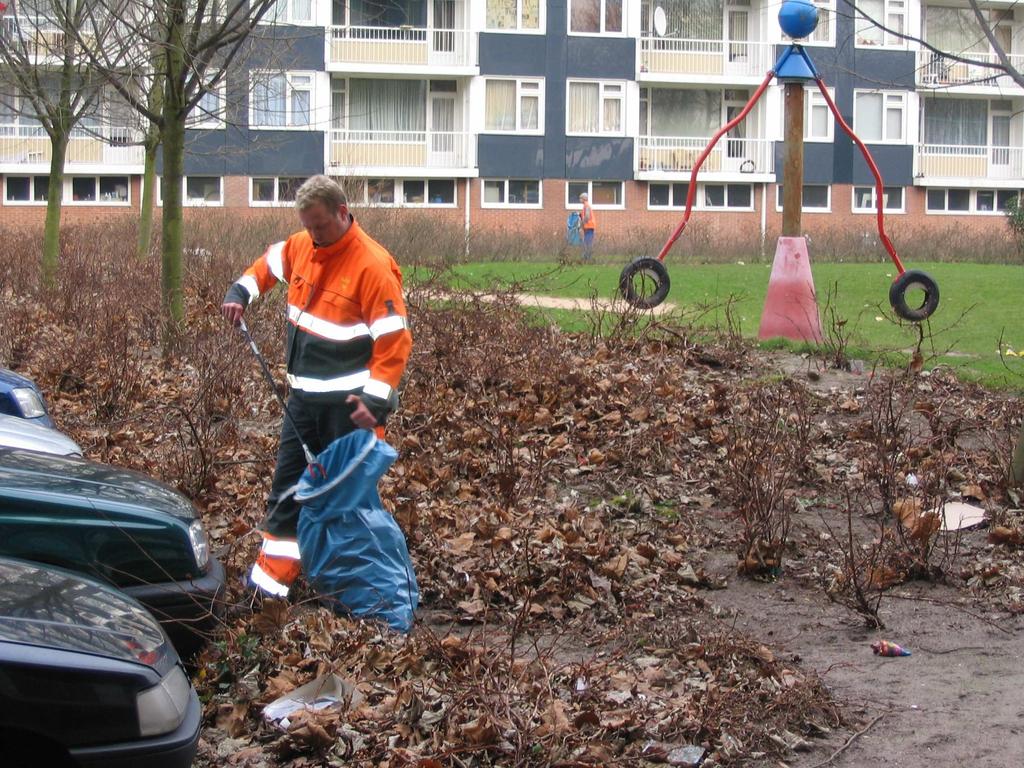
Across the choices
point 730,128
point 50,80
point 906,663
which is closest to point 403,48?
point 50,80

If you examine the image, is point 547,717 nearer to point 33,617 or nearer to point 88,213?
point 33,617

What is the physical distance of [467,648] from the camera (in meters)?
4.90

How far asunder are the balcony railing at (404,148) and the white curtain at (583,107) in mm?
3423

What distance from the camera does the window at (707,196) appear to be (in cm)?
4350

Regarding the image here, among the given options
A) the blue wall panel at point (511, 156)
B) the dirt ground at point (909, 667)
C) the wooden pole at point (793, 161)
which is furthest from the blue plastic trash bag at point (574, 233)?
the dirt ground at point (909, 667)

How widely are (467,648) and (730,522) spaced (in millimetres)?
3164

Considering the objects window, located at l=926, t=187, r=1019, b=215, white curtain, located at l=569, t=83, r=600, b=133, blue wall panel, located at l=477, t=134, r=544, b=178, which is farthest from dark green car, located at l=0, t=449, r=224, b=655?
window, located at l=926, t=187, r=1019, b=215

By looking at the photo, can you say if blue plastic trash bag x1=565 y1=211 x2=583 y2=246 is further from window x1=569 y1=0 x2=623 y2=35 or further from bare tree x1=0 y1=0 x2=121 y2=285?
bare tree x1=0 y1=0 x2=121 y2=285

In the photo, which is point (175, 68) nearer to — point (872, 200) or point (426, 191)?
point (426, 191)

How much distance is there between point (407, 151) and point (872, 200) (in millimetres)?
Result: 16922

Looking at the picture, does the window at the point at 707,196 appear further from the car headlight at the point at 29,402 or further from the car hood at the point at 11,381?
the car headlight at the point at 29,402

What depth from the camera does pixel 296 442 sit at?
6086mm

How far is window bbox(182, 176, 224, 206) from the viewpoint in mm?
40219

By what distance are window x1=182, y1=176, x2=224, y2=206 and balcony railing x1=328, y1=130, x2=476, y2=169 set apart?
12.3 feet
